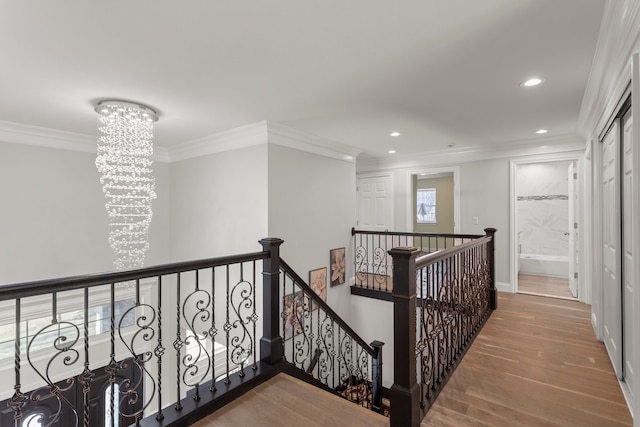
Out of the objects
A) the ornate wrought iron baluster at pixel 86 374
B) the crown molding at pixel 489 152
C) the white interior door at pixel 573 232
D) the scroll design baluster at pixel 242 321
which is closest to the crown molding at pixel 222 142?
the scroll design baluster at pixel 242 321

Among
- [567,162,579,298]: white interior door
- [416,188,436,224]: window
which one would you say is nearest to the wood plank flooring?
[567,162,579,298]: white interior door

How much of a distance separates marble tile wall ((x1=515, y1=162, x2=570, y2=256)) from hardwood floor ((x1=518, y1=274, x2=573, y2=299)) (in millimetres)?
734

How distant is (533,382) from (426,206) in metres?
6.65

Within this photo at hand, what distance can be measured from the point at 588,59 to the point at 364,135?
8.90 feet

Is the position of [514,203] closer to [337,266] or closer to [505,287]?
[505,287]

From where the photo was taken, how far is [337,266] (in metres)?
5.37

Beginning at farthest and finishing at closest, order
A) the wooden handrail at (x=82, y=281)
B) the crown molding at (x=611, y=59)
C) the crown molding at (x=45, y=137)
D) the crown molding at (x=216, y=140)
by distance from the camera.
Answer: the crown molding at (x=216, y=140), the crown molding at (x=45, y=137), the crown molding at (x=611, y=59), the wooden handrail at (x=82, y=281)

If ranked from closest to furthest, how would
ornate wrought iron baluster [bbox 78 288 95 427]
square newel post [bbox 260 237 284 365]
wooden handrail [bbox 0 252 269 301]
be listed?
1. wooden handrail [bbox 0 252 269 301]
2. ornate wrought iron baluster [bbox 78 288 95 427]
3. square newel post [bbox 260 237 284 365]

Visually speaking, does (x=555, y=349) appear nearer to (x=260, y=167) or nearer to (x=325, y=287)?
(x=325, y=287)

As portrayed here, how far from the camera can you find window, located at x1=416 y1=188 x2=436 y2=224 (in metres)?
8.75

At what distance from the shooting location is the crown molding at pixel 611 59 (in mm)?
1779

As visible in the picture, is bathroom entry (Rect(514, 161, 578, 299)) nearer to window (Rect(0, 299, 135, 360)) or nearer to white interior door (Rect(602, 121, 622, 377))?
white interior door (Rect(602, 121, 622, 377))

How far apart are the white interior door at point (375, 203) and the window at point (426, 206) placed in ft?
8.15

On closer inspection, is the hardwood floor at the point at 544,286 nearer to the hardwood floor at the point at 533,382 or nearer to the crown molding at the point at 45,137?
the hardwood floor at the point at 533,382
